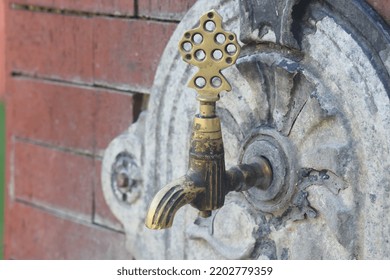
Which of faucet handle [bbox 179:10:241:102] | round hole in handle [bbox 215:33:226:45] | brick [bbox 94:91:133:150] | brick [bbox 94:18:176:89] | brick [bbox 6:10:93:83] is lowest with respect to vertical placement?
faucet handle [bbox 179:10:241:102]

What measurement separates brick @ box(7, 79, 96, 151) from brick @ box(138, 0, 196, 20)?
23 cm

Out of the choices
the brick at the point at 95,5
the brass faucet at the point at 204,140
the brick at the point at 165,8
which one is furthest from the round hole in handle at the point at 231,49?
the brick at the point at 95,5

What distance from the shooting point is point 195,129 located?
120cm

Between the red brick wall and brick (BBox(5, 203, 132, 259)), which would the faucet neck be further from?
brick (BBox(5, 203, 132, 259))

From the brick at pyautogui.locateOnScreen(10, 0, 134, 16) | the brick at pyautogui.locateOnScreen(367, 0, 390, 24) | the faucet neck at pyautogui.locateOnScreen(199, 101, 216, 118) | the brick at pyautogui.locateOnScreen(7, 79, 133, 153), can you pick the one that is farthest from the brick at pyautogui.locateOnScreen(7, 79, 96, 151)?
the brick at pyautogui.locateOnScreen(367, 0, 390, 24)

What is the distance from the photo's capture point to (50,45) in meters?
1.81

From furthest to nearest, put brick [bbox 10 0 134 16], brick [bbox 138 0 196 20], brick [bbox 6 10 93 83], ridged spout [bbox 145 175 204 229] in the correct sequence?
brick [bbox 6 10 93 83] → brick [bbox 10 0 134 16] → brick [bbox 138 0 196 20] → ridged spout [bbox 145 175 204 229]

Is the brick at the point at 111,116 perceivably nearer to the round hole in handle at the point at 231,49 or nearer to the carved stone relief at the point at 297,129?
the carved stone relief at the point at 297,129

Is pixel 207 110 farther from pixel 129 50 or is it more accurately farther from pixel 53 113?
pixel 53 113

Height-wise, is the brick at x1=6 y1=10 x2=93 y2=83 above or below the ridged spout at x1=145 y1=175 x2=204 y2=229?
above

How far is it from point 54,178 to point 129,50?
1.26 ft

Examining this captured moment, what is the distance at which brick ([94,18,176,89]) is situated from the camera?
1583mm
